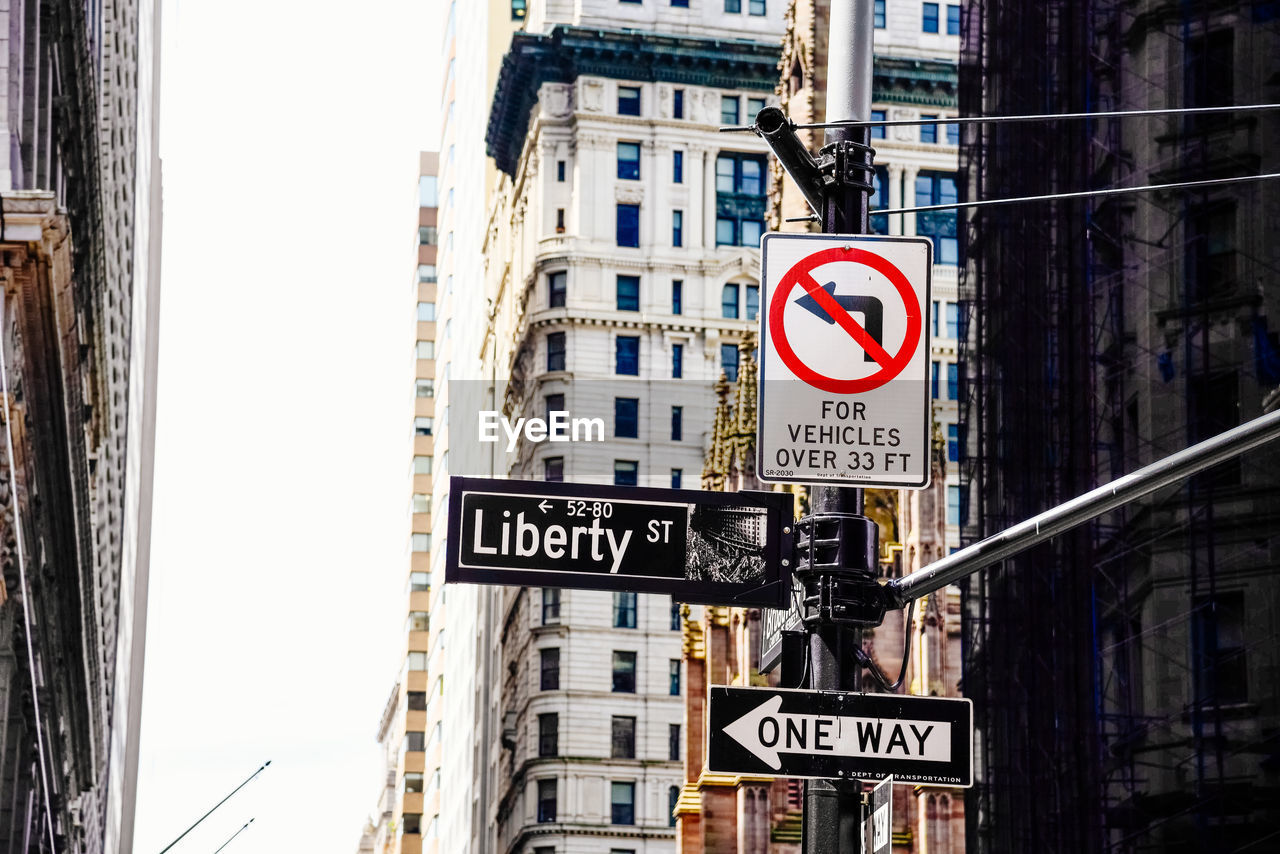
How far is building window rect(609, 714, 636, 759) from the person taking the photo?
8900cm

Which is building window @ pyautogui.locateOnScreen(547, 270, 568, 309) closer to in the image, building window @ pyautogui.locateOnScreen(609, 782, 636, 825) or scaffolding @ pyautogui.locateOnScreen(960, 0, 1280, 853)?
building window @ pyautogui.locateOnScreen(609, 782, 636, 825)

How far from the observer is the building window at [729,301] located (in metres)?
96.9

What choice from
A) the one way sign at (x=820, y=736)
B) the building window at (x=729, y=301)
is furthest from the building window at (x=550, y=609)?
the one way sign at (x=820, y=736)

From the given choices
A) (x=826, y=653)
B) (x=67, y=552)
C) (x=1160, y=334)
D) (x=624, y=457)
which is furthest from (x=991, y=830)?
(x=624, y=457)

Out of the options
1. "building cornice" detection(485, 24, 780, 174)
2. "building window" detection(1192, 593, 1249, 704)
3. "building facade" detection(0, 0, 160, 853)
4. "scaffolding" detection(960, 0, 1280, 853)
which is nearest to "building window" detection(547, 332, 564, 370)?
"building cornice" detection(485, 24, 780, 174)

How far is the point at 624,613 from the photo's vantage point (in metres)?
90.8

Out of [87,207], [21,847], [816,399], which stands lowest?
[21,847]

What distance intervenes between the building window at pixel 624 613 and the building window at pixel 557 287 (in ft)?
46.2

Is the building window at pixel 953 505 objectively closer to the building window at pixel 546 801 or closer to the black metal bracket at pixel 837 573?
the building window at pixel 546 801

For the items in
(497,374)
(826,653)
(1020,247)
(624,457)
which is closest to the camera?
(826,653)

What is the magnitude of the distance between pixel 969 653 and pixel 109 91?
A: 1717 inches

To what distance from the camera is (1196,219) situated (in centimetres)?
3453

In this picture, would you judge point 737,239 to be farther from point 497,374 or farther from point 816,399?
point 816,399

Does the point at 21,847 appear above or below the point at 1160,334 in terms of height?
below
